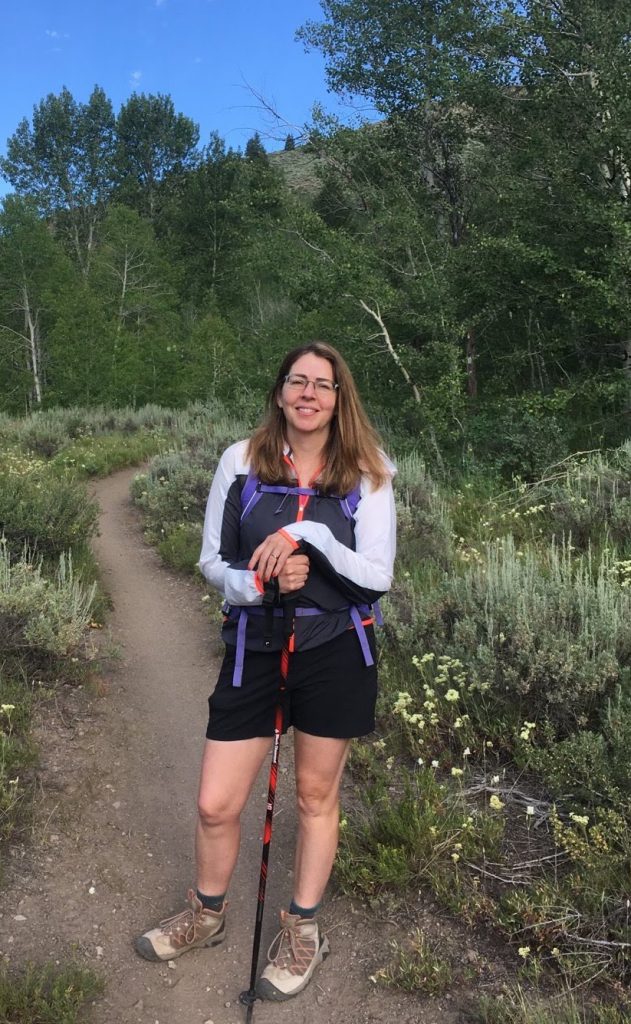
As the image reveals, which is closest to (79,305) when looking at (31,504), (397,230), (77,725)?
(397,230)

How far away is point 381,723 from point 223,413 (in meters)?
11.8

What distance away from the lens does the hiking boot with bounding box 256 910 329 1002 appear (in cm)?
255

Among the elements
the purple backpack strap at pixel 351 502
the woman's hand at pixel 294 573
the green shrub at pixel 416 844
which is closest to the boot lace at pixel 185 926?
the green shrub at pixel 416 844

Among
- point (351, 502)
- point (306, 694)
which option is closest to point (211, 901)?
point (306, 694)

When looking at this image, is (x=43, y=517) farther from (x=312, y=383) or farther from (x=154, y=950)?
(x=312, y=383)

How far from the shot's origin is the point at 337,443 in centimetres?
259

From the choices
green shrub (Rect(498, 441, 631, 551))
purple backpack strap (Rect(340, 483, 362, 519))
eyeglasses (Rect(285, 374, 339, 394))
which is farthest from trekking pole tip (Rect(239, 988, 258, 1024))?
green shrub (Rect(498, 441, 631, 551))

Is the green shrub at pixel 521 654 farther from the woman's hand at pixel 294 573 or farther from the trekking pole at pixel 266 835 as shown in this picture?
the woman's hand at pixel 294 573

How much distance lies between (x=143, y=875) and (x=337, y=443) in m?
2.14

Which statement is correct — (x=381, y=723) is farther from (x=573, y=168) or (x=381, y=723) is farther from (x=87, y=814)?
(x=573, y=168)

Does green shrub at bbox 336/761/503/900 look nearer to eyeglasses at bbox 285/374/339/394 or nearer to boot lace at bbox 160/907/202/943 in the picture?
boot lace at bbox 160/907/202/943

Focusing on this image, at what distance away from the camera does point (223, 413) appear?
49.5 feet

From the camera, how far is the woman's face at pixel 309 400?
2553 mm

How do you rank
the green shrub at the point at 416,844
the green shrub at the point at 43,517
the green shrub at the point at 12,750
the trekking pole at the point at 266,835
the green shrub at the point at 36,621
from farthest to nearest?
1. the green shrub at the point at 43,517
2. the green shrub at the point at 36,621
3. the green shrub at the point at 12,750
4. the green shrub at the point at 416,844
5. the trekking pole at the point at 266,835
